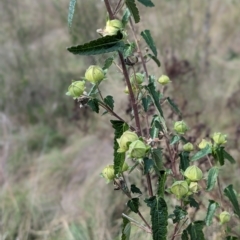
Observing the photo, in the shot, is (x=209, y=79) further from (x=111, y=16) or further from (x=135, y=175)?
(x=111, y=16)

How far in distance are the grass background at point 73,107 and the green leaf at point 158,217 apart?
0.88 metres

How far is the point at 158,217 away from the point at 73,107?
1933 millimetres

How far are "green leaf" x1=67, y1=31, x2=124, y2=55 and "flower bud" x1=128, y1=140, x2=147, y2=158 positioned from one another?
6.0 inches

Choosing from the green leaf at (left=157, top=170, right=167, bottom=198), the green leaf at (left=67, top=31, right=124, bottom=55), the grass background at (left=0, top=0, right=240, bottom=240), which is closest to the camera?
the green leaf at (left=67, top=31, right=124, bottom=55)

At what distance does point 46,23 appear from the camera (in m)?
3.64

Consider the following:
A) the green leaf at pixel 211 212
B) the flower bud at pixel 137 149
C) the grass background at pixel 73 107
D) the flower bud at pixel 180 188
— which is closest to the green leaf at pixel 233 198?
the green leaf at pixel 211 212

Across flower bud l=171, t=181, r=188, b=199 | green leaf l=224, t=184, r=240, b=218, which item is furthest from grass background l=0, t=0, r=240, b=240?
flower bud l=171, t=181, r=188, b=199

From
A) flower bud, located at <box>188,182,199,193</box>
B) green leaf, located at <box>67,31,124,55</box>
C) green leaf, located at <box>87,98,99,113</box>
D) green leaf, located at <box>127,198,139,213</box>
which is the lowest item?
flower bud, located at <box>188,182,199,193</box>

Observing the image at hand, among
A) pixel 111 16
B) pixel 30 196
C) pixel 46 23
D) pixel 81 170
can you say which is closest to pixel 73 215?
pixel 30 196

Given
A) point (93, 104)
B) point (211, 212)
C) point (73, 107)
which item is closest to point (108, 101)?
point (93, 104)

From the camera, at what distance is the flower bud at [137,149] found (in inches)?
29.7

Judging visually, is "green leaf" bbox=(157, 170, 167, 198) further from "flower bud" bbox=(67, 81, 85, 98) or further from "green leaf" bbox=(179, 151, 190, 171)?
"flower bud" bbox=(67, 81, 85, 98)

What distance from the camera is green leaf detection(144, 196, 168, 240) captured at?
2.63 feet

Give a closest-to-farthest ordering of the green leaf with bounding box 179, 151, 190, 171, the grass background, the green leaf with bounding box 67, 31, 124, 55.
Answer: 1. the green leaf with bounding box 67, 31, 124, 55
2. the green leaf with bounding box 179, 151, 190, 171
3. the grass background
